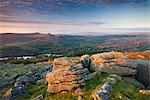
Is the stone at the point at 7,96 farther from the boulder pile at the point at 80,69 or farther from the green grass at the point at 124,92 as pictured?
the green grass at the point at 124,92

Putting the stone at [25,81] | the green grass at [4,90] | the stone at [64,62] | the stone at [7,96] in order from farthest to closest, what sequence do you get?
the green grass at [4,90], the stone at [25,81], the stone at [7,96], the stone at [64,62]

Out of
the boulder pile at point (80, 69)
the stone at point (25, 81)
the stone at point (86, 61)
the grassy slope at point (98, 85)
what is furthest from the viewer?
the stone at point (25, 81)

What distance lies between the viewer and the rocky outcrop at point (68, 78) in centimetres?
6475

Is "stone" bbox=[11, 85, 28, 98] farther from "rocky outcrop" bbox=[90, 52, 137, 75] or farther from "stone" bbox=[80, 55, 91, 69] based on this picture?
"rocky outcrop" bbox=[90, 52, 137, 75]

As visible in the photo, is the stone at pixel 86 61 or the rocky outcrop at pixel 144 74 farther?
the rocky outcrop at pixel 144 74

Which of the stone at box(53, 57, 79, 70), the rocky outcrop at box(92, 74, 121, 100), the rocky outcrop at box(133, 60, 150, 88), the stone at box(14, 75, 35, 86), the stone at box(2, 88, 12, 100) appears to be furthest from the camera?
the stone at box(14, 75, 35, 86)

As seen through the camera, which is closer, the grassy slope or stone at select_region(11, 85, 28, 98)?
the grassy slope

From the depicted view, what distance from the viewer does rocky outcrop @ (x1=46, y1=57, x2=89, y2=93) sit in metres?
64.8

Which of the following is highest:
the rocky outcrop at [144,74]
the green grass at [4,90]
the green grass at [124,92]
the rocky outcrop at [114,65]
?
the rocky outcrop at [114,65]

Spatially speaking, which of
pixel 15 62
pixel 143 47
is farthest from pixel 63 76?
pixel 143 47

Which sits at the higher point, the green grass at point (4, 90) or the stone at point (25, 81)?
the stone at point (25, 81)

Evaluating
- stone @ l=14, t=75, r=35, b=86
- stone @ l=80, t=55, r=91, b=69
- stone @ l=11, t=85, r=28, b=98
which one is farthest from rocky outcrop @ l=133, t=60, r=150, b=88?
stone @ l=11, t=85, r=28, b=98

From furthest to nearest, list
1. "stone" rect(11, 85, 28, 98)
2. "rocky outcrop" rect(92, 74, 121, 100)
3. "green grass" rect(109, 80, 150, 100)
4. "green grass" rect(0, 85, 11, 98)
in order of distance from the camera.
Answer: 1. "green grass" rect(0, 85, 11, 98)
2. "stone" rect(11, 85, 28, 98)
3. "green grass" rect(109, 80, 150, 100)
4. "rocky outcrop" rect(92, 74, 121, 100)

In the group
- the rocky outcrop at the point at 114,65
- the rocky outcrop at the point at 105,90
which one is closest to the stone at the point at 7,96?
the rocky outcrop at the point at 114,65
